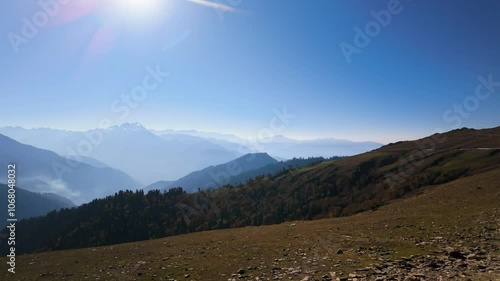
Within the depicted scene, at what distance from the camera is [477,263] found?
551 inches

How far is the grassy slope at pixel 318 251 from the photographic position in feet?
61.5

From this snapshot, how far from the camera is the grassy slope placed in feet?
61.5

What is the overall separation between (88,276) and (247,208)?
161 m

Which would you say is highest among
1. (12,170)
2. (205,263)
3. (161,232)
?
(12,170)

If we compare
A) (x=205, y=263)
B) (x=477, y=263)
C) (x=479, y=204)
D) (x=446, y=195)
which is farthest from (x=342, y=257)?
(x=446, y=195)

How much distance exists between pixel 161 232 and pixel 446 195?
600ft

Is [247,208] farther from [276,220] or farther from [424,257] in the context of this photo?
[424,257]

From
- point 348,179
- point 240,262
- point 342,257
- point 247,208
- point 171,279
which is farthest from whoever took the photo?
point 247,208

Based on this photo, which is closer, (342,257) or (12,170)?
(342,257)

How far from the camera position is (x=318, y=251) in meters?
22.4

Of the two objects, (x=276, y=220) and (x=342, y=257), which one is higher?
(x=342, y=257)

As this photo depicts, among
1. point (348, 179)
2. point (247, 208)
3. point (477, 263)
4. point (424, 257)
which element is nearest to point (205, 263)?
point (424, 257)

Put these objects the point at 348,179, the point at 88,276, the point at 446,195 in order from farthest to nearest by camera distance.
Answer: the point at 348,179, the point at 446,195, the point at 88,276

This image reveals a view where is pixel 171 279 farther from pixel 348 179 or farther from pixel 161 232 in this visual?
pixel 161 232
